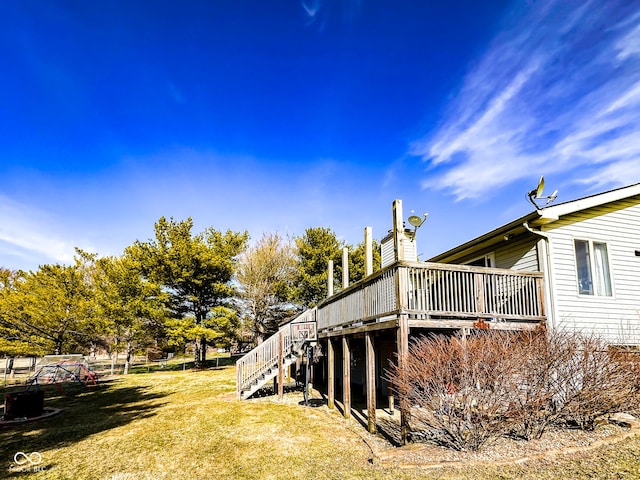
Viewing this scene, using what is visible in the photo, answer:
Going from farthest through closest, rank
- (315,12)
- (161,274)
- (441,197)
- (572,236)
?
(441,197), (161,274), (315,12), (572,236)

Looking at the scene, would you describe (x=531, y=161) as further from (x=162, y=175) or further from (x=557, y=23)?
(x=162, y=175)

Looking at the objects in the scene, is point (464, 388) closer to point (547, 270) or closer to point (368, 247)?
point (547, 270)

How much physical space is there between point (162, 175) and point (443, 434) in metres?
23.3

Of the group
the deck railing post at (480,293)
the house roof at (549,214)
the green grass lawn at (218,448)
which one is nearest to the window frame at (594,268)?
the house roof at (549,214)

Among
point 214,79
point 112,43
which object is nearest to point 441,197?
point 214,79

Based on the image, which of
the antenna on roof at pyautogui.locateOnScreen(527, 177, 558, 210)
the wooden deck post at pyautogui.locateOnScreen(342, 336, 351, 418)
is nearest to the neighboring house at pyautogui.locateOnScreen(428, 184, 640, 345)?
the antenna on roof at pyautogui.locateOnScreen(527, 177, 558, 210)

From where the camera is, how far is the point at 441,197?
2653 centimetres

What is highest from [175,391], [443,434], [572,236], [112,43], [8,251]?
[112,43]

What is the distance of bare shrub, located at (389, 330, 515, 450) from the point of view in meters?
5.89

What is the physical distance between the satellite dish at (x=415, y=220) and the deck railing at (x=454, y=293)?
515 centimetres

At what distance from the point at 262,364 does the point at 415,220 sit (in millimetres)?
7340

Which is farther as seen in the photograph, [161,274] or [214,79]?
[161,274]

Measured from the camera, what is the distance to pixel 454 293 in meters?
7.73

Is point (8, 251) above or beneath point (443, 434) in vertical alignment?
above
